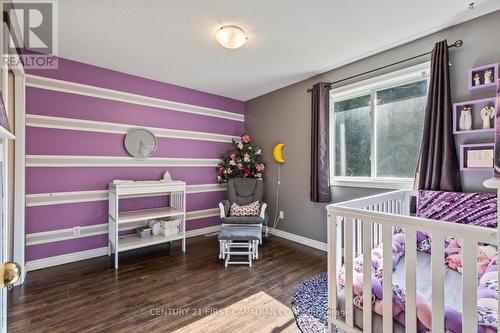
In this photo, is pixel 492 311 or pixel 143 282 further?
pixel 143 282

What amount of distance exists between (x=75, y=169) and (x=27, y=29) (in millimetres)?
1435

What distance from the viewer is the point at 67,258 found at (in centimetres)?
269

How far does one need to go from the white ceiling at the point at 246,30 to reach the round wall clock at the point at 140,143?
2.64 feet

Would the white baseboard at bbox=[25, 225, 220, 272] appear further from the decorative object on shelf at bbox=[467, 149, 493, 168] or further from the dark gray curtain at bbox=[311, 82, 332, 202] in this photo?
the decorative object on shelf at bbox=[467, 149, 493, 168]

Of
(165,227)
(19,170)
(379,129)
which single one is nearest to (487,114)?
(379,129)

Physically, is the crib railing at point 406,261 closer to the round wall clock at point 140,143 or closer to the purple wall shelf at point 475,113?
the purple wall shelf at point 475,113

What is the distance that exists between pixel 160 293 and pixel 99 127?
2122mm

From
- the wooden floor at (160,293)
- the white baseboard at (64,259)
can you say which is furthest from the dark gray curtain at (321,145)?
the white baseboard at (64,259)

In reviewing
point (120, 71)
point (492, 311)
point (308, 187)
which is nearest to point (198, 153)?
point (120, 71)

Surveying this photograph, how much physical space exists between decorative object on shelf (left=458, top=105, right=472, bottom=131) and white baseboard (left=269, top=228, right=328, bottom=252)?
193 cm

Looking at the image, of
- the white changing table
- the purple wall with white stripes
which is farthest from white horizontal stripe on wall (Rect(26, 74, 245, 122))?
the white changing table

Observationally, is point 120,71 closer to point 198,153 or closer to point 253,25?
point 198,153

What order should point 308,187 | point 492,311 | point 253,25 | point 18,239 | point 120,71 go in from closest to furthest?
point 492,311 → point 253,25 → point 18,239 → point 120,71 → point 308,187

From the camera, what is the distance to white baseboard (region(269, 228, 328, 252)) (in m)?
3.09
